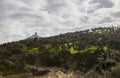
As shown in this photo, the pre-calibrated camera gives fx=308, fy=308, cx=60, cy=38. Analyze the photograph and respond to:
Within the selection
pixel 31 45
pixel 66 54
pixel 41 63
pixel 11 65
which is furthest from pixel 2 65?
pixel 31 45

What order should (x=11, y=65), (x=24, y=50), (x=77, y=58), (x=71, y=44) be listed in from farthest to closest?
(x=71, y=44) → (x=24, y=50) → (x=77, y=58) → (x=11, y=65)

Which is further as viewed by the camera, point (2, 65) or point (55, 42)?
point (55, 42)

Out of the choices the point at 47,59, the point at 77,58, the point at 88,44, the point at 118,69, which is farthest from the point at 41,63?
Result: the point at 118,69

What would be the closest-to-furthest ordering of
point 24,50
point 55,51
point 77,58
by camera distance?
1. point 77,58
2. point 55,51
3. point 24,50

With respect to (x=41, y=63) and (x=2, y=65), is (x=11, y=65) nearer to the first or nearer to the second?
(x=2, y=65)

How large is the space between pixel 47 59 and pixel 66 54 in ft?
34.4

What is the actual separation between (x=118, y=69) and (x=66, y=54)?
312 ft

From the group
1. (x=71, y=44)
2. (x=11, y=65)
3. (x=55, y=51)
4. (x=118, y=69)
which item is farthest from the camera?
(x=71, y=44)

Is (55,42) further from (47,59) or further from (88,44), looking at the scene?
(47,59)

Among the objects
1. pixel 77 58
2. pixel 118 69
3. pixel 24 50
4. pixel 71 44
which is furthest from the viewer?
pixel 71 44

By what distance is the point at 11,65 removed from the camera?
430 feet

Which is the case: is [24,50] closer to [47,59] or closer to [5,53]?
[5,53]

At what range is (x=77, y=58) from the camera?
144375 millimetres

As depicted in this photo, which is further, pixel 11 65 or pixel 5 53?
pixel 5 53
